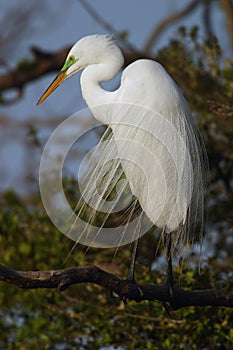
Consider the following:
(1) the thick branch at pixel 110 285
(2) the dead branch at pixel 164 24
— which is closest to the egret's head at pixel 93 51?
(1) the thick branch at pixel 110 285

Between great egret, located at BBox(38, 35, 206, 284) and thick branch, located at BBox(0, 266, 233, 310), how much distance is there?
0.52 metres

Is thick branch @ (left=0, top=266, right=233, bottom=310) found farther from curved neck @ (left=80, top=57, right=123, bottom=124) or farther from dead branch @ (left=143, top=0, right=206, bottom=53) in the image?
dead branch @ (left=143, top=0, right=206, bottom=53)

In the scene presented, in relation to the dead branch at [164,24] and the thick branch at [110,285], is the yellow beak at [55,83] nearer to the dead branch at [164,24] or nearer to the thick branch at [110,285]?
the thick branch at [110,285]

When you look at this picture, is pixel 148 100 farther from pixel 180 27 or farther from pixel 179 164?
pixel 180 27

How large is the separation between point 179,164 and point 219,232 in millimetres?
1289

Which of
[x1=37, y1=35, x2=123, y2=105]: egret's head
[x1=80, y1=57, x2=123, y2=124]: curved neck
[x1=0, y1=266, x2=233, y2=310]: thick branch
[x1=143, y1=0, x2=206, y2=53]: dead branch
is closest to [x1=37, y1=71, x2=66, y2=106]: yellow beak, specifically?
[x1=37, y1=35, x2=123, y2=105]: egret's head

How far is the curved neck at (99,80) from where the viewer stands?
3.51m

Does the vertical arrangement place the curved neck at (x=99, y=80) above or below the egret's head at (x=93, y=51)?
below

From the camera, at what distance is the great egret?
3.45m

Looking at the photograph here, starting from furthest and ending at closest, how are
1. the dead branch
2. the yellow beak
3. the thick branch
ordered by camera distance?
the dead branch
the yellow beak
the thick branch

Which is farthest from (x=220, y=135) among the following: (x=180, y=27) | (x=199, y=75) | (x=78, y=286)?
(x=78, y=286)

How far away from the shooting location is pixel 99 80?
11.6 ft

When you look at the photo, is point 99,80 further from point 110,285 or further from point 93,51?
point 110,285

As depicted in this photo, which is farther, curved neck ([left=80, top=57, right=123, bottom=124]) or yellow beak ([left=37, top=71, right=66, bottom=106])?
yellow beak ([left=37, top=71, right=66, bottom=106])
